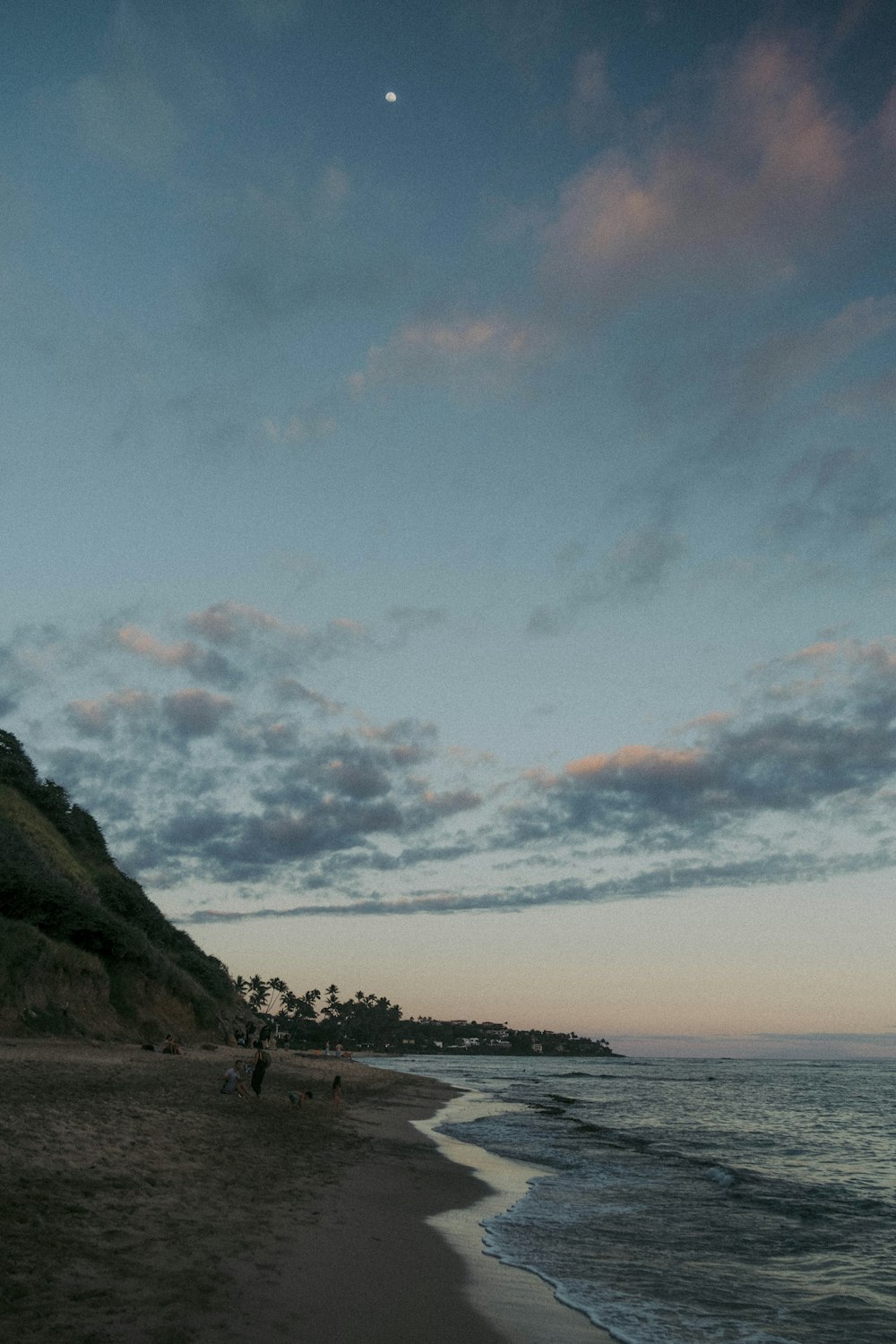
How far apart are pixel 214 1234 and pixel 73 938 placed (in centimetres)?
4011

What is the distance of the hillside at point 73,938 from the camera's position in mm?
40469

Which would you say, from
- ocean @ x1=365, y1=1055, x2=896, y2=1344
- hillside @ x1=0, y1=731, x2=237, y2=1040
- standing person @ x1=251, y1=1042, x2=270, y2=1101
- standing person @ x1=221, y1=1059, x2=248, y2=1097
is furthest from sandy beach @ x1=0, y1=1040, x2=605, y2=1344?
hillside @ x1=0, y1=731, x2=237, y2=1040

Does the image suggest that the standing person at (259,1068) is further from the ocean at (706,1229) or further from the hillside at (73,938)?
the hillside at (73,938)

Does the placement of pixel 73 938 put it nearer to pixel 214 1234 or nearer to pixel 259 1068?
pixel 259 1068

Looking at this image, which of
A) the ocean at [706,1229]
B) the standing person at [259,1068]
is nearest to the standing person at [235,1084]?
the standing person at [259,1068]

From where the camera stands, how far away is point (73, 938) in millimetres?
46438

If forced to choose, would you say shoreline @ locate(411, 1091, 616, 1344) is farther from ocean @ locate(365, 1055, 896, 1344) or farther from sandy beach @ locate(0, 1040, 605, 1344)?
ocean @ locate(365, 1055, 896, 1344)

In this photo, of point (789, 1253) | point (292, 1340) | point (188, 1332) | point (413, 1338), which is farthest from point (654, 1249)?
point (188, 1332)

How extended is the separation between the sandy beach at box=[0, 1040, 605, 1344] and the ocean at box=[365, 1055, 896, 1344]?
1.42m

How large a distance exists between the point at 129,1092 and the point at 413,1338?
18110 millimetres

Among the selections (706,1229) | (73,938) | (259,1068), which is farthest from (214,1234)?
(73,938)

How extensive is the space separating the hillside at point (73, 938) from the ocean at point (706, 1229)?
20.5 metres

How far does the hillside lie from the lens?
4047 centimetres

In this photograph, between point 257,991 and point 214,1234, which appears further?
point 257,991
